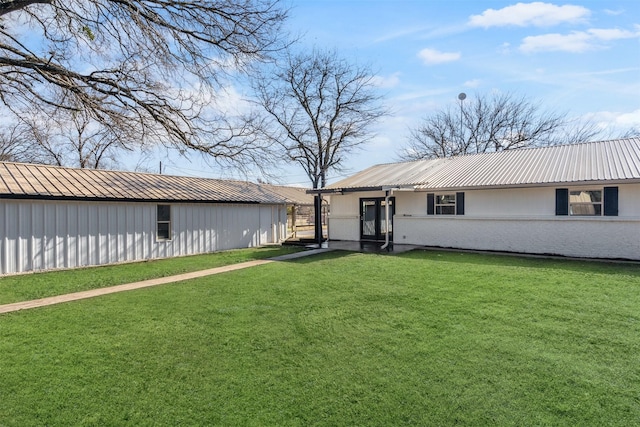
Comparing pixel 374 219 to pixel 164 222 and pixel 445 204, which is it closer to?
pixel 445 204

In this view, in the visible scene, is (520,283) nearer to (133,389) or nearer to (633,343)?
(633,343)

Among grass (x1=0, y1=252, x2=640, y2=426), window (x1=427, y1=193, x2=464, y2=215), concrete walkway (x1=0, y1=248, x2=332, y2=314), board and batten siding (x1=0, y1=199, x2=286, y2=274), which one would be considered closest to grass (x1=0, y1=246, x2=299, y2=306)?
concrete walkway (x1=0, y1=248, x2=332, y2=314)

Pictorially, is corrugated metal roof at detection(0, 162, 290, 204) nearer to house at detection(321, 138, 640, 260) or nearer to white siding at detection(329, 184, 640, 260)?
house at detection(321, 138, 640, 260)

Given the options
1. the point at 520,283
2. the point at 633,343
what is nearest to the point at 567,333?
the point at 633,343

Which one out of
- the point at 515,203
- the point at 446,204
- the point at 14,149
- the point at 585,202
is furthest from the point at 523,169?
the point at 14,149

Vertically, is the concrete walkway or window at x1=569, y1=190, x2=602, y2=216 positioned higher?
window at x1=569, y1=190, x2=602, y2=216

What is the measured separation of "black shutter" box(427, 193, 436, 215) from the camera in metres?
15.2

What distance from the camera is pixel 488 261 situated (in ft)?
37.4

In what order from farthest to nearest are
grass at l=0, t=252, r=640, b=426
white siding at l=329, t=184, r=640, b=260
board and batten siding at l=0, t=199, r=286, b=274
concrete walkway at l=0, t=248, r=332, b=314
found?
white siding at l=329, t=184, r=640, b=260 < board and batten siding at l=0, t=199, r=286, b=274 < concrete walkway at l=0, t=248, r=332, b=314 < grass at l=0, t=252, r=640, b=426

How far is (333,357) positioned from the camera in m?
4.48

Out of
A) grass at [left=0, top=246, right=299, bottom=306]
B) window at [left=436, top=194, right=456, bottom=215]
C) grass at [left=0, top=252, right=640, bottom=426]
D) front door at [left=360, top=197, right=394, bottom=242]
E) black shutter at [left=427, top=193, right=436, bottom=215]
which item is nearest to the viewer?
grass at [left=0, top=252, right=640, bottom=426]

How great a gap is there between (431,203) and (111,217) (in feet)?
38.7

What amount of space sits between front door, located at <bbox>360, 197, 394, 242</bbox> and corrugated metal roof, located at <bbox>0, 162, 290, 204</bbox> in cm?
457

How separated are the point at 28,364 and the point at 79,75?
8.08 metres
